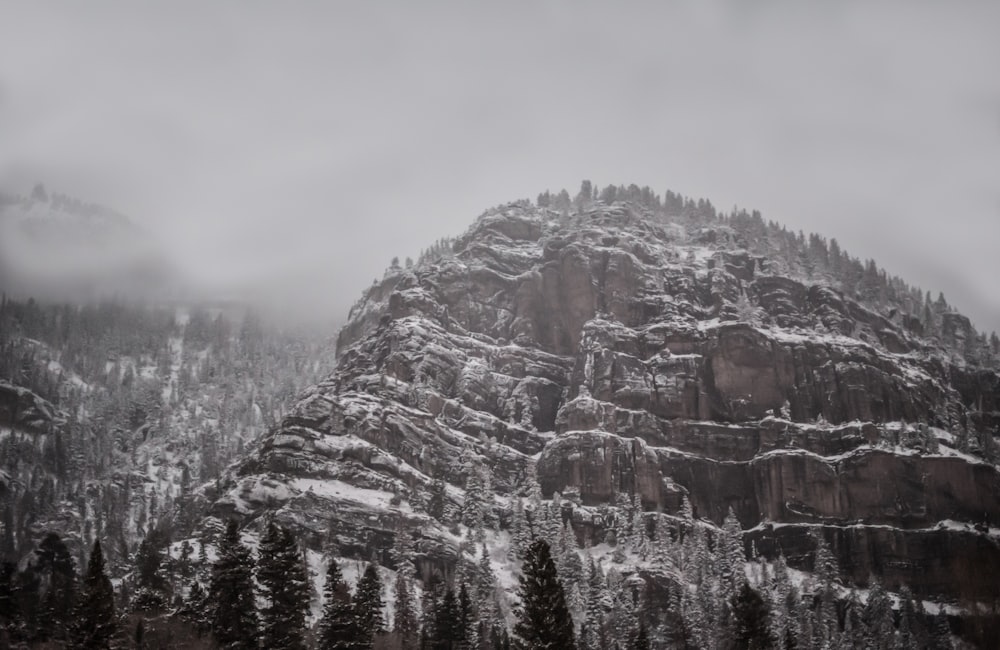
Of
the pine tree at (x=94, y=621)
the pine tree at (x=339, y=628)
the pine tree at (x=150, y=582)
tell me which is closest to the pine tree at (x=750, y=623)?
the pine tree at (x=339, y=628)

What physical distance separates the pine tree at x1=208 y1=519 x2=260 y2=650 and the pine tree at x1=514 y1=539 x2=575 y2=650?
19.5 metres

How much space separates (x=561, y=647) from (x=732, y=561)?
97.0 metres

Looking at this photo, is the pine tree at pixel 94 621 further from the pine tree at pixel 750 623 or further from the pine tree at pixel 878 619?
the pine tree at pixel 878 619

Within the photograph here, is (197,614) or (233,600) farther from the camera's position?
(197,614)

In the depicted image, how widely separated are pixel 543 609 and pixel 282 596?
1899 centimetres

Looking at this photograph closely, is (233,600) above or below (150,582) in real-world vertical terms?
below

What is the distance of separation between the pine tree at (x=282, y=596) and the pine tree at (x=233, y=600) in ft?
3.60

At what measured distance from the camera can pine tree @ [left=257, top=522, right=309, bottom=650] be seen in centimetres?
8300

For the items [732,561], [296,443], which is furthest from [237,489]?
[732,561]

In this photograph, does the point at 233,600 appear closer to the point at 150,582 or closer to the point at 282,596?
the point at 282,596

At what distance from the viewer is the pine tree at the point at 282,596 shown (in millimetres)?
83000

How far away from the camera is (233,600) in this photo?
3317 inches

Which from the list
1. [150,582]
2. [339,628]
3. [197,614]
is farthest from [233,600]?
[150,582]

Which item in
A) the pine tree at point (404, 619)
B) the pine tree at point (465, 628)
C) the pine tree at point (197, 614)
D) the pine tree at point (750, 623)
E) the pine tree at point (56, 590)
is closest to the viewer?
the pine tree at point (750, 623)
